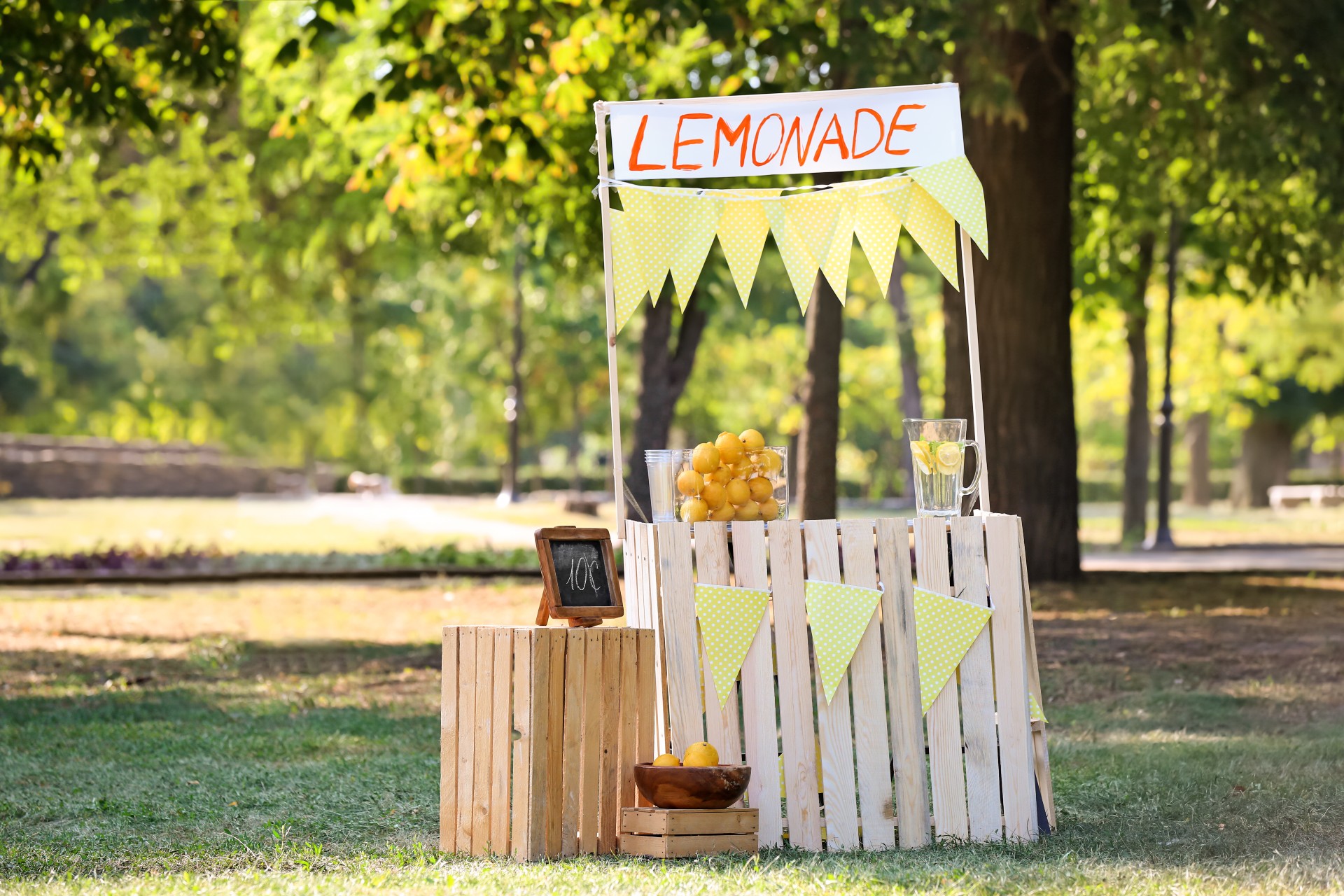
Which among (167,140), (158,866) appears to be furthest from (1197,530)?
(158,866)

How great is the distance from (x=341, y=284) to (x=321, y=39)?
13744 millimetres

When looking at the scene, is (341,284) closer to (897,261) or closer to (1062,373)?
(897,261)

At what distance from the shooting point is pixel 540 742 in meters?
4.50

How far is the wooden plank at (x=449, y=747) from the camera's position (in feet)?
15.0

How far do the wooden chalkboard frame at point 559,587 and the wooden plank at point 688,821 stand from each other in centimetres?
63

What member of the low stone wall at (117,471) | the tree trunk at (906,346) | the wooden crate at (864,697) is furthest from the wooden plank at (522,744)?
the low stone wall at (117,471)

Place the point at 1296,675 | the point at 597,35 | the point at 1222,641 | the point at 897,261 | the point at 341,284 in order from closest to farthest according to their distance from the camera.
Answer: the point at 1296,675, the point at 1222,641, the point at 597,35, the point at 341,284, the point at 897,261

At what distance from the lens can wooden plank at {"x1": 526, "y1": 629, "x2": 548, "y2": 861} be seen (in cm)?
445

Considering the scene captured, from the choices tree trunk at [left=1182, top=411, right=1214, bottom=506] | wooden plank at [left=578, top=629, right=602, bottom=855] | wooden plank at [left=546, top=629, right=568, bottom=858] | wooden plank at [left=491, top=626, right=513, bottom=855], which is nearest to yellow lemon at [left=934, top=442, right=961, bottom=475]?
wooden plank at [left=578, top=629, right=602, bottom=855]

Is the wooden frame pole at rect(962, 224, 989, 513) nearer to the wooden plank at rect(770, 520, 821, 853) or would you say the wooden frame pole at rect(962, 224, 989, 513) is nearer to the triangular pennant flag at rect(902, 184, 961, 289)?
the triangular pennant flag at rect(902, 184, 961, 289)

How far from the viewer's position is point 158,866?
4395mm

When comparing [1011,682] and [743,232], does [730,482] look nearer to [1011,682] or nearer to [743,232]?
[743,232]

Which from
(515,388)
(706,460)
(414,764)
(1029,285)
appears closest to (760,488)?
(706,460)

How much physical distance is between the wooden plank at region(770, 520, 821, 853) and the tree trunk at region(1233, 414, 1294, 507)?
39.4 metres
